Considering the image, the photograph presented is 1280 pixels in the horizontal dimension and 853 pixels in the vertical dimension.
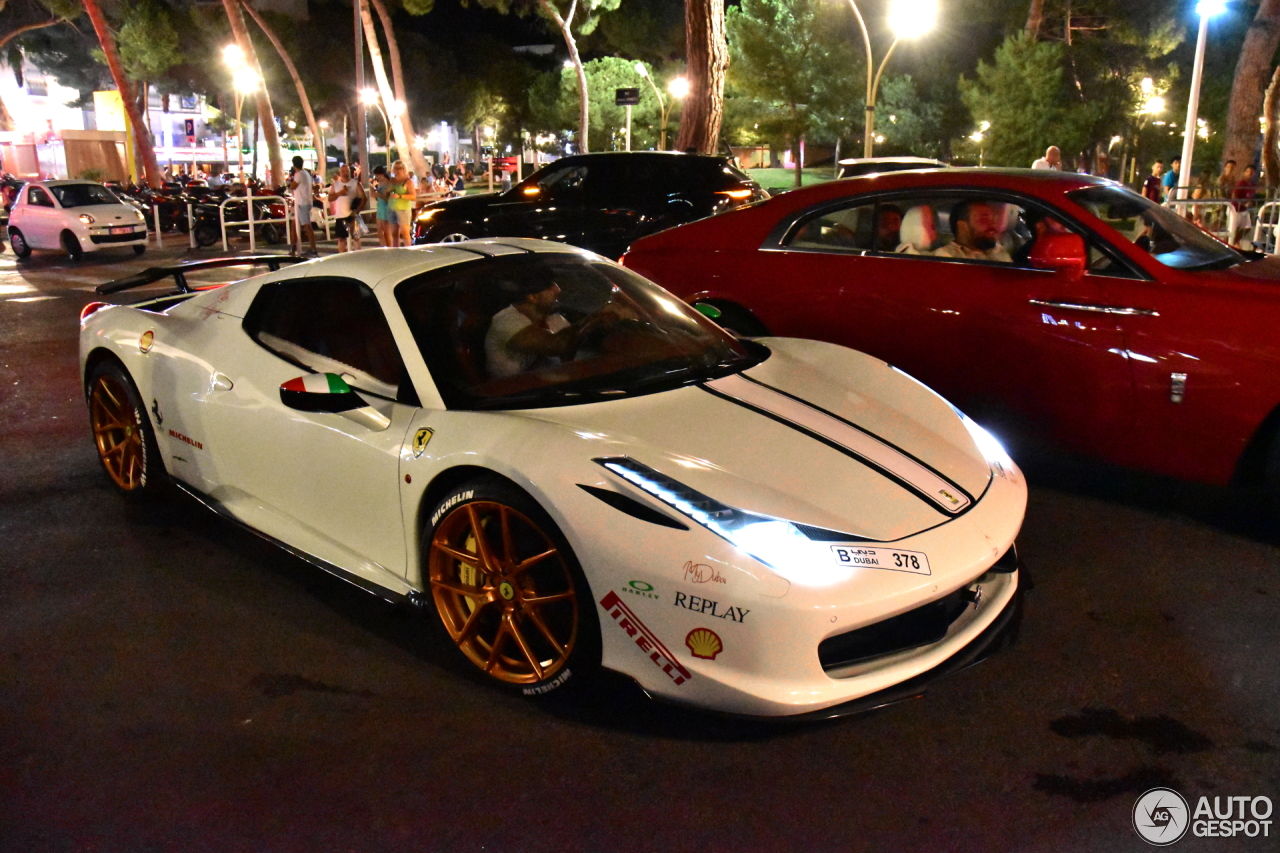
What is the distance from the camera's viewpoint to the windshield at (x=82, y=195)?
19.9 metres

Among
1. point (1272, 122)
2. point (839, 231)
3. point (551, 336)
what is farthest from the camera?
point (1272, 122)

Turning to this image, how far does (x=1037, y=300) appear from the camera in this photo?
4.86 metres

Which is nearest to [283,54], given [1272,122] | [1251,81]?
[1251,81]

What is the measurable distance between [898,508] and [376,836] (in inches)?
66.1

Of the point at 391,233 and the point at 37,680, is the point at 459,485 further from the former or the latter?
the point at 391,233

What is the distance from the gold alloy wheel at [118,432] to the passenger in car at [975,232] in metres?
4.03

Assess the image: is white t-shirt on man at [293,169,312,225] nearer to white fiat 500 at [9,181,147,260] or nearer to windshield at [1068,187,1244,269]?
white fiat 500 at [9,181,147,260]

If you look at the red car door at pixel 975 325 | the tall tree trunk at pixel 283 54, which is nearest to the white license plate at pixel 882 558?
the red car door at pixel 975 325

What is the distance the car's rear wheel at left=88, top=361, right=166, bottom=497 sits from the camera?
4734mm

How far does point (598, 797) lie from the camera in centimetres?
275

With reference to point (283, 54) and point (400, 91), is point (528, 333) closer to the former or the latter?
point (400, 91)
